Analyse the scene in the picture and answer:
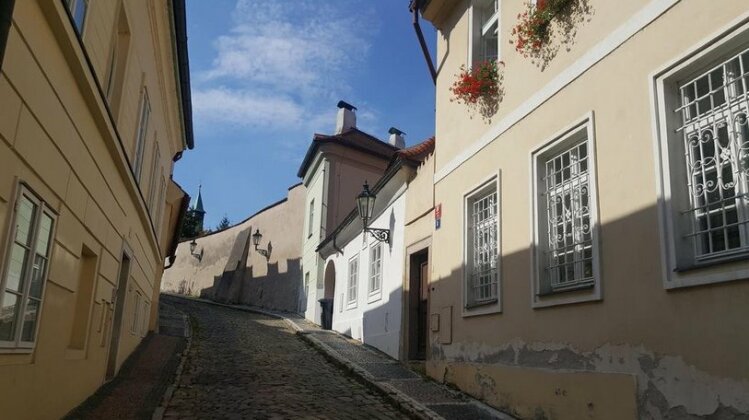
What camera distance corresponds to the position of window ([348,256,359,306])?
16203 mm

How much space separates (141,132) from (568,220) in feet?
21.0

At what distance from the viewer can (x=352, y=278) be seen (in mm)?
16781

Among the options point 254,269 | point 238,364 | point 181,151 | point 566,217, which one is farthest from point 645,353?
point 254,269

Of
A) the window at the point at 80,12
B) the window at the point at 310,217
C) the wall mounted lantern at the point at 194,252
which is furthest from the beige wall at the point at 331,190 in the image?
the wall mounted lantern at the point at 194,252

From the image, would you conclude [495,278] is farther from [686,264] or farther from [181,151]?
[181,151]

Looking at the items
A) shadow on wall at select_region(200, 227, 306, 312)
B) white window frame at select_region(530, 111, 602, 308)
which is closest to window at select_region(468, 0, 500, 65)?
white window frame at select_region(530, 111, 602, 308)

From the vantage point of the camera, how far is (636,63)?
5574 mm

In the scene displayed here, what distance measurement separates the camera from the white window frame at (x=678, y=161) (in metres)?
4.46

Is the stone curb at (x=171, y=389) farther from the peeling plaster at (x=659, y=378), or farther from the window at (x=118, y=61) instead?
the peeling plaster at (x=659, y=378)

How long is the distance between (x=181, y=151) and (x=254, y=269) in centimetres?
1546

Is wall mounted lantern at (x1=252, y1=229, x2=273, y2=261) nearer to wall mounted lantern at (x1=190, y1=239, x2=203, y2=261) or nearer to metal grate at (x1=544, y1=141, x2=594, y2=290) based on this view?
wall mounted lantern at (x1=190, y1=239, x2=203, y2=261)

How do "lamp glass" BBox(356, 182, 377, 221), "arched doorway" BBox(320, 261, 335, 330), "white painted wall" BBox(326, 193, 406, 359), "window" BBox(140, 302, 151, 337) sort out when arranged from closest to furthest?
"white painted wall" BBox(326, 193, 406, 359) → "window" BBox(140, 302, 151, 337) → "lamp glass" BBox(356, 182, 377, 221) → "arched doorway" BBox(320, 261, 335, 330)

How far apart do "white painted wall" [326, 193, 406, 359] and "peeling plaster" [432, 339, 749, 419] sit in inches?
215

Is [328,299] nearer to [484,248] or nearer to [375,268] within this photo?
[375,268]
